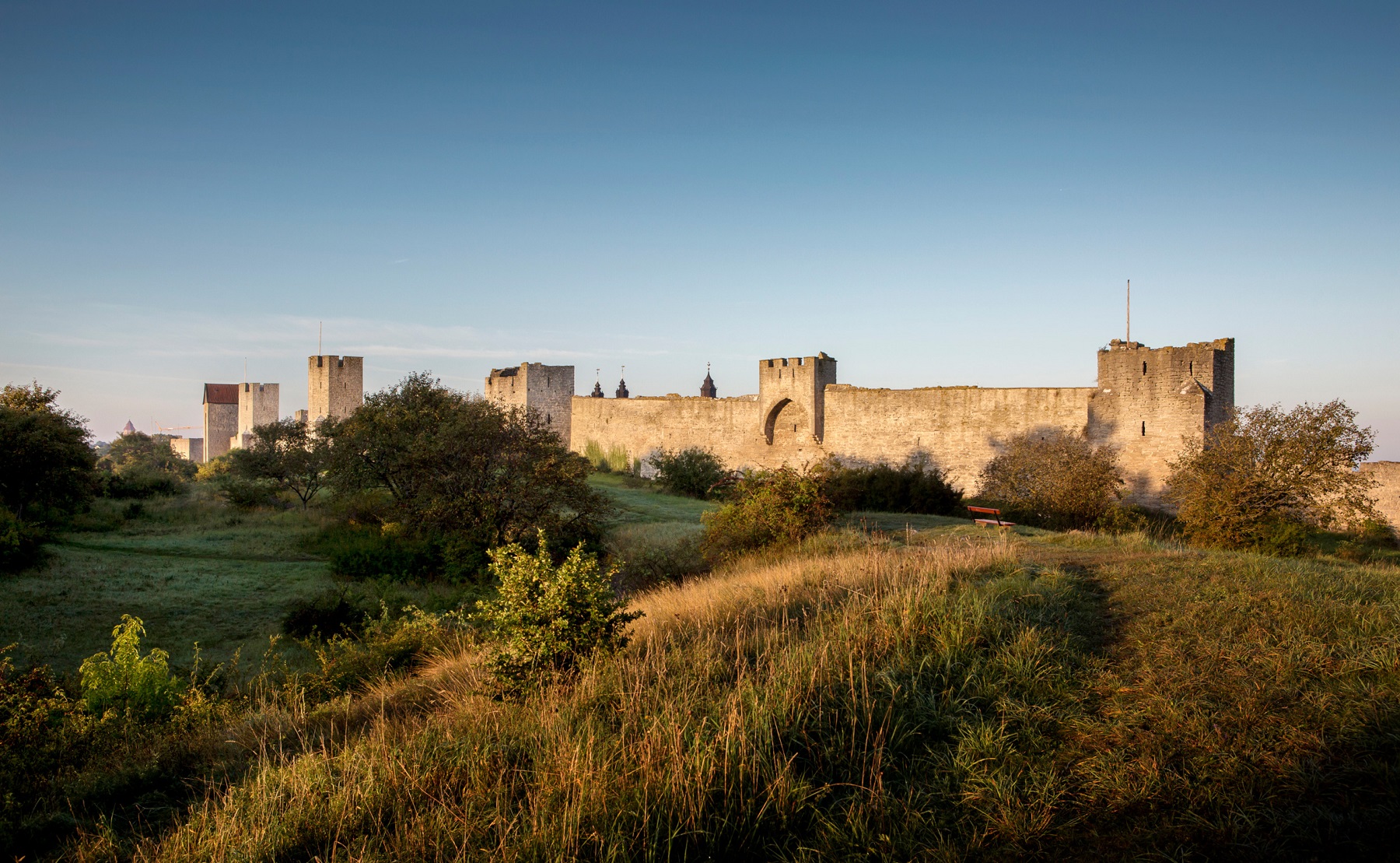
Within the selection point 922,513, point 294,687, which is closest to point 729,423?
point 922,513

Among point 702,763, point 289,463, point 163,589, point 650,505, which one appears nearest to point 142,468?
point 289,463

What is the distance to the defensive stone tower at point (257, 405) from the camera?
1949 inches

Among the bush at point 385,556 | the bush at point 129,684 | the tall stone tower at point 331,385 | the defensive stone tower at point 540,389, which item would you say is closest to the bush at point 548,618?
the bush at point 129,684

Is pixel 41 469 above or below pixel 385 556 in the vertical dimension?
above

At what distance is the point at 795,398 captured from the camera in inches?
1199

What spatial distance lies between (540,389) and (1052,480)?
73.1 feet

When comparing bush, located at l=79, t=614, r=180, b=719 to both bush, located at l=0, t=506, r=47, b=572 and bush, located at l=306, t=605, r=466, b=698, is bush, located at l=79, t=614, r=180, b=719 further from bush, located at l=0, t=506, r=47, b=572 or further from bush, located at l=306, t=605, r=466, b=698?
bush, located at l=0, t=506, r=47, b=572

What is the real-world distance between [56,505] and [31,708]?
1181cm

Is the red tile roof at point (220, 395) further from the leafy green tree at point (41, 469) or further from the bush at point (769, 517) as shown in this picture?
the bush at point (769, 517)

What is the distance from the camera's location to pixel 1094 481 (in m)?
18.9

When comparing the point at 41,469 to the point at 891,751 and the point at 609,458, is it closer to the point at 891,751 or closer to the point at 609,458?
the point at 891,751

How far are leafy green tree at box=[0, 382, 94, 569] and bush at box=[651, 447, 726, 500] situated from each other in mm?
16775

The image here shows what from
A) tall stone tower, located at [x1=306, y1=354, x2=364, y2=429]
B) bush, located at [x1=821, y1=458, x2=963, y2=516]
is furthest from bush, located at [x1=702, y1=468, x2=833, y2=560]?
tall stone tower, located at [x1=306, y1=354, x2=364, y2=429]

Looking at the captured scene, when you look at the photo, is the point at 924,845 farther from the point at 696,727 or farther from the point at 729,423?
the point at 729,423
